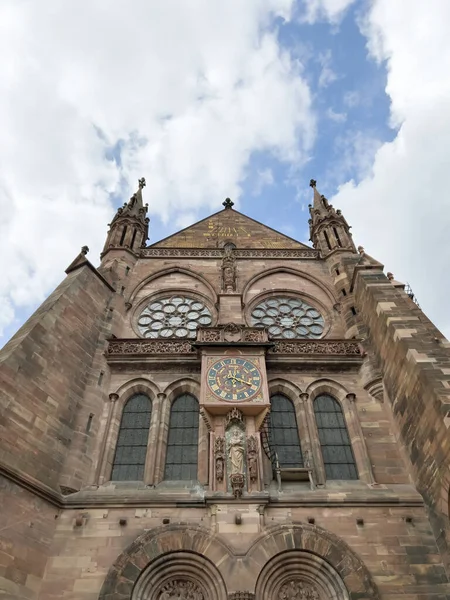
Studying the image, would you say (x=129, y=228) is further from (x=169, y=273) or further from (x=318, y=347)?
(x=318, y=347)

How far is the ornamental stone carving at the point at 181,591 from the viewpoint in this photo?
8.76 meters

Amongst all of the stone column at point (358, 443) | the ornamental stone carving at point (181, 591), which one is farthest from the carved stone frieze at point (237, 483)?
the stone column at point (358, 443)

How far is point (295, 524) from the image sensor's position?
9.45 meters

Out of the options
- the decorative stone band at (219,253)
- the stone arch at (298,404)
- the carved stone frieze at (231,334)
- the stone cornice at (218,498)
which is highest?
the decorative stone band at (219,253)

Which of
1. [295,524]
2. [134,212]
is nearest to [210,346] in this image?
[295,524]

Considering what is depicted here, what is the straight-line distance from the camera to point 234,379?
11.5 meters

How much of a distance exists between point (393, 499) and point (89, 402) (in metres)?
7.27

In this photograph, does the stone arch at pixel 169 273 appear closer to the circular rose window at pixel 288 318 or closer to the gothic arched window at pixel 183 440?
the circular rose window at pixel 288 318

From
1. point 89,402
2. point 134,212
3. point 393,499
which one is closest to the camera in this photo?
point 393,499

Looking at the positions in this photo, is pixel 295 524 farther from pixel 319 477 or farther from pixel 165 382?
pixel 165 382

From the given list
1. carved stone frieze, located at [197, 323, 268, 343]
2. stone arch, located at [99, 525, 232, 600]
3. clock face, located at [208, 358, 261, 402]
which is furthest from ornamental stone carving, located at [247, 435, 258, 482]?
carved stone frieze, located at [197, 323, 268, 343]

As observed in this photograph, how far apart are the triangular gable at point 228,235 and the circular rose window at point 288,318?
3.70m

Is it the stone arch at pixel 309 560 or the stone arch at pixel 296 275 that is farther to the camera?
the stone arch at pixel 296 275

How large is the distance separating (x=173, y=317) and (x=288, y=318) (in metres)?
3.74
